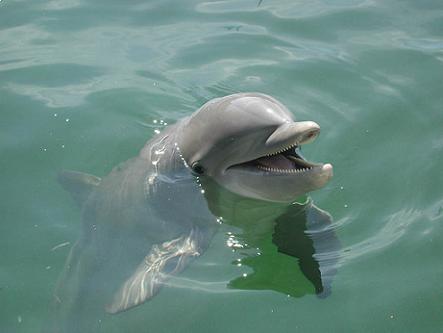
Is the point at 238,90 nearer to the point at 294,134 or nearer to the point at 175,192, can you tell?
the point at 175,192

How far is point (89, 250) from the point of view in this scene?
22.0 feet

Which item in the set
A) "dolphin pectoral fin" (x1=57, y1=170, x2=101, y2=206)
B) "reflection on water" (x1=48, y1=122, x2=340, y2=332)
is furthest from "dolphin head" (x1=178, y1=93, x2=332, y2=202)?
"dolphin pectoral fin" (x1=57, y1=170, x2=101, y2=206)

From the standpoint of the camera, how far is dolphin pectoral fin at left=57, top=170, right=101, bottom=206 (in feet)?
23.8

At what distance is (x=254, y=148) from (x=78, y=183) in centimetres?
225

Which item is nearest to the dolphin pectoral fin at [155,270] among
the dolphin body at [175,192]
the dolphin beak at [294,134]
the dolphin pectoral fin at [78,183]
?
the dolphin body at [175,192]

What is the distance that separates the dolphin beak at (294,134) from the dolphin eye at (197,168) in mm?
946

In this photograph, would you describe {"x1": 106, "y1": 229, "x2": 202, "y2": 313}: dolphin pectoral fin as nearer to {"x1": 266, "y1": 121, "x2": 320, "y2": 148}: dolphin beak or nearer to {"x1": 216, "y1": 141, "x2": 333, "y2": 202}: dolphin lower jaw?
{"x1": 216, "y1": 141, "x2": 333, "y2": 202}: dolphin lower jaw

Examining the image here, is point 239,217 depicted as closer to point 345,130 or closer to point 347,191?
point 347,191

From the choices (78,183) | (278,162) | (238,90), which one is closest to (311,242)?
(278,162)

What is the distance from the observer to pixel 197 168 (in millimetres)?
6625

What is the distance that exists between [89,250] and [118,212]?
50cm

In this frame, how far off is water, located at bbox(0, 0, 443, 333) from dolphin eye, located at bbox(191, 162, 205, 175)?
25.4 inches

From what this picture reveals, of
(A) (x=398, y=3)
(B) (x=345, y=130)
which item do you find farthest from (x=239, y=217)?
(A) (x=398, y=3)

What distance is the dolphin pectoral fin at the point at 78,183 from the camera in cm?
726
